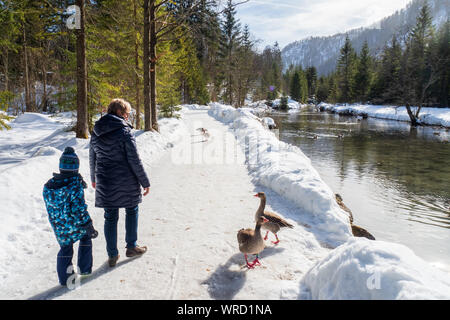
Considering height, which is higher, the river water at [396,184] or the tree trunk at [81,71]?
the tree trunk at [81,71]

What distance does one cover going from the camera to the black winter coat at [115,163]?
371 centimetres

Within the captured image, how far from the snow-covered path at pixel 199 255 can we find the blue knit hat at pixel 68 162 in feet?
5.01

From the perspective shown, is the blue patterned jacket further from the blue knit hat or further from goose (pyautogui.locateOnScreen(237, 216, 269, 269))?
goose (pyautogui.locateOnScreen(237, 216, 269, 269))

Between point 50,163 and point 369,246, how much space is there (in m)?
7.37

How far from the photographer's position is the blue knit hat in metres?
3.28

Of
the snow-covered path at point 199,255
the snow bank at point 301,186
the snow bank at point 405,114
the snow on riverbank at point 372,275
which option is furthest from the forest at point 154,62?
the snow on riverbank at point 372,275

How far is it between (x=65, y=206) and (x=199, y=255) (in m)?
2.06

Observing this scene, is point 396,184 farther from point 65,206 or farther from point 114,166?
point 65,206

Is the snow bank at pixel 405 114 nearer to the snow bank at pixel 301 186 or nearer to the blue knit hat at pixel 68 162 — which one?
the snow bank at pixel 301 186

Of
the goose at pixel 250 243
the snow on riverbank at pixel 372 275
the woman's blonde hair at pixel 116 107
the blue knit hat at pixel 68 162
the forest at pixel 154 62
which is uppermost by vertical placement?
the forest at pixel 154 62

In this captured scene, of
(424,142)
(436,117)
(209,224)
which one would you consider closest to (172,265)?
(209,224)

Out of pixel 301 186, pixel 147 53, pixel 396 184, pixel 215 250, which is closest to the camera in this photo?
pixel 215 250

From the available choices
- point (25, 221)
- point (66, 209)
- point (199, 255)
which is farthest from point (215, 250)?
point (25, 221)

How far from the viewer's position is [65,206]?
3.35 metres
